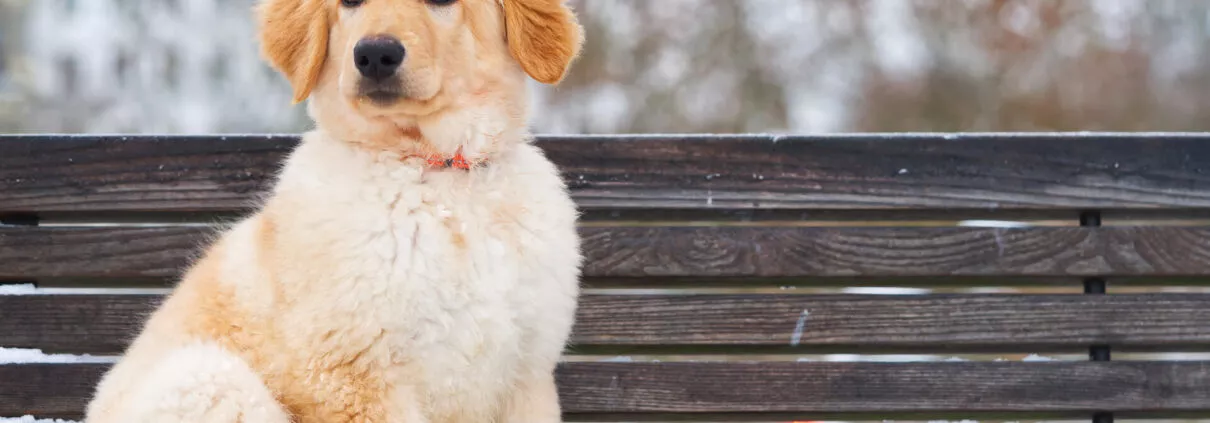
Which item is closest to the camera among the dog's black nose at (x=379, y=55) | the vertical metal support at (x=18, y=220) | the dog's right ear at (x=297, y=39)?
the dog's black nose at (x=379, y=55)

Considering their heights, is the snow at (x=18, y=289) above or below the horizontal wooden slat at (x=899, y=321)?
below

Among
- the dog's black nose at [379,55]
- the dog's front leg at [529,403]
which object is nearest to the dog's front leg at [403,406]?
the dog's front leg at [529,403]

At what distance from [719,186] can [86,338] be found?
2.03 metres

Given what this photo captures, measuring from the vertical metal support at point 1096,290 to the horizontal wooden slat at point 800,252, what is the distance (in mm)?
54

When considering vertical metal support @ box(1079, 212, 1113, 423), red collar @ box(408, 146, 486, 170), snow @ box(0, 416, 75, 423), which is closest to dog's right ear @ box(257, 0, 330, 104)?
red collar @ box(408, 146, 486, 170)

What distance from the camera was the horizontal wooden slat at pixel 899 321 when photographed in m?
2.90

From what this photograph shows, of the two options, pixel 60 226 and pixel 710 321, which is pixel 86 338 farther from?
pixel 710 321

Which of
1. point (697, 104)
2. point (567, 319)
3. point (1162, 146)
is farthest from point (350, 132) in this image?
point (1162, 146)

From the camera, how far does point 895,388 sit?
2.95 meters

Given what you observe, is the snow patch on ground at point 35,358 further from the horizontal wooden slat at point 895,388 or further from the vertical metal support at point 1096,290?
the vertical metal support at point 1096,290

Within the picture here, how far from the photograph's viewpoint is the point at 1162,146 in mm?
2844

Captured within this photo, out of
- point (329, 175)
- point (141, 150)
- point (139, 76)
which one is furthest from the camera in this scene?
point (139, 76)

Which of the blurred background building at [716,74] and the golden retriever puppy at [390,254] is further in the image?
the blurred background building at [716,74]

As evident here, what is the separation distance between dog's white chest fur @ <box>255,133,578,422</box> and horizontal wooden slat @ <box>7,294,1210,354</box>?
3.01 ft
